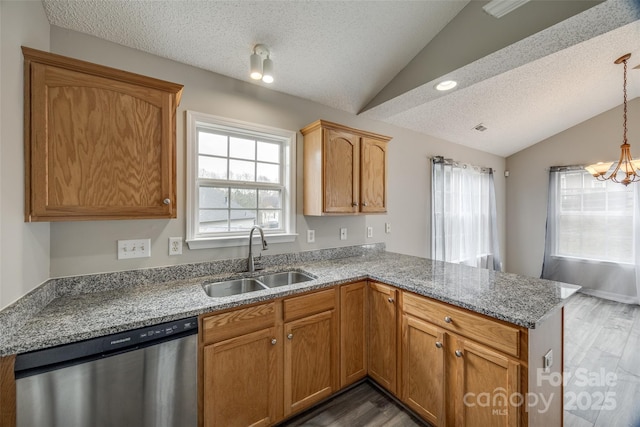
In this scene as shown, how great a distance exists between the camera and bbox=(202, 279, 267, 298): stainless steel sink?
1834 millimetres

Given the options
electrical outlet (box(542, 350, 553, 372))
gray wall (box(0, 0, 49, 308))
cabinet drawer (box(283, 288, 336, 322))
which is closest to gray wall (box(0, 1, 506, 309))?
gray wall (box(0, 0, 49, 308))

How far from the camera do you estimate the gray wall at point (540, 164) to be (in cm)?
401

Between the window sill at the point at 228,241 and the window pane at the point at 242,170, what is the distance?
0.49 metres

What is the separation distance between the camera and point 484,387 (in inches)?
51.9

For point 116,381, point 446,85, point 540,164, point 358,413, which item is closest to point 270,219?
point 116,381

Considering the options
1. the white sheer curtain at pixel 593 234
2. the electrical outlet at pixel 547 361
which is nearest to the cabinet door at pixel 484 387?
the electrical outlet at pixel 547 361

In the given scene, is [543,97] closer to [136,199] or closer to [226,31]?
[226,31]

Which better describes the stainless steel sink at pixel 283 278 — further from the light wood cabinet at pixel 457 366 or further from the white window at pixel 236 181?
the light wood cabinet at pixel 457 366

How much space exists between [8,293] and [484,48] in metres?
2.78

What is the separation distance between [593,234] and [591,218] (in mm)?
256

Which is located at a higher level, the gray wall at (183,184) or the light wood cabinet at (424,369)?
the gray wall at (183,184)

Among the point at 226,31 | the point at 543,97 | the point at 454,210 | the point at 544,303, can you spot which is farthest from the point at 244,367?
the point at 543,97

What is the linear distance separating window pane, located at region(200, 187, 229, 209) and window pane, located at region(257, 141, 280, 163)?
0.44m

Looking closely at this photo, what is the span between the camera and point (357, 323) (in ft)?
6.40
